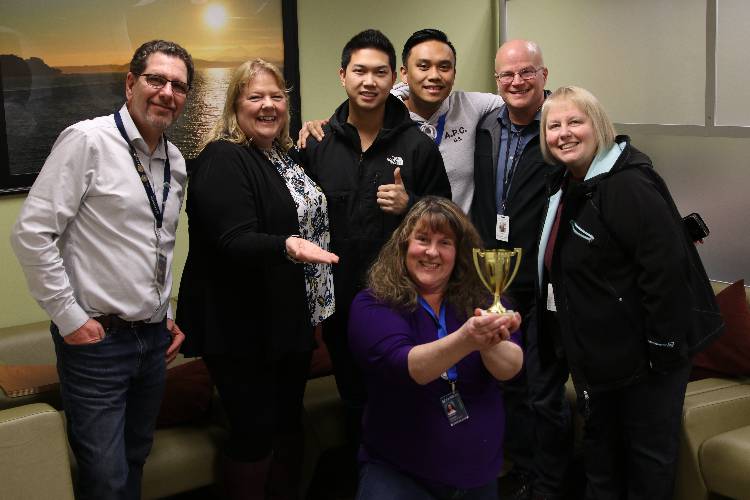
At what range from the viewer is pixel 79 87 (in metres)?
3.44

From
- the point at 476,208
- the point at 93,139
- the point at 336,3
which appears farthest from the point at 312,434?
the point at 336,3

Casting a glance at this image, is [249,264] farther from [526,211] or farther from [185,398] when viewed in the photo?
[526,211]

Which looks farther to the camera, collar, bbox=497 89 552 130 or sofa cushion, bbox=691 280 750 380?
sofa cushion, bbox=691 280 750 380

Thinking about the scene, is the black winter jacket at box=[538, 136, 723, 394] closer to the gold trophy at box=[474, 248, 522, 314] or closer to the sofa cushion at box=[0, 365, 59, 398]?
the gold trophy at box=[474, 248, 522, 314]

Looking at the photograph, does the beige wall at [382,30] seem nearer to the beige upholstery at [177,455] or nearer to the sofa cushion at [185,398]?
the sofa cushion at [185,398]

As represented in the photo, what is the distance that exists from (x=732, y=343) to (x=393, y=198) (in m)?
1.54

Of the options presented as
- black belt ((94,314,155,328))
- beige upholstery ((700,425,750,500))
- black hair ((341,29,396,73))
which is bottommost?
beige upholstery ((700,425,750,500))

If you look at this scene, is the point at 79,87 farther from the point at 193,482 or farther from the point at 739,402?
the point at 739,402

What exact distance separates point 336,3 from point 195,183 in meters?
2.05

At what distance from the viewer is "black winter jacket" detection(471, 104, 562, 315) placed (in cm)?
292

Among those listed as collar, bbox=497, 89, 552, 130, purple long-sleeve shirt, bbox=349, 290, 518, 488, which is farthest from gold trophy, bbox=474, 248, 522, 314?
collar, bbox=497, 89, 552, 130

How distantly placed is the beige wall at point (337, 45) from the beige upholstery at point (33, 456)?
1122 mm

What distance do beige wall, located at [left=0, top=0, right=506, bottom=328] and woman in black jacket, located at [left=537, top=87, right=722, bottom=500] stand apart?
1731 mm

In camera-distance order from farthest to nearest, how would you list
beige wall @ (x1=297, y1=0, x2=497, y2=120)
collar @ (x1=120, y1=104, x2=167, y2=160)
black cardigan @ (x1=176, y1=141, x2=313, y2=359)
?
1. beige wall @ (x1=297, y1=0, x2=497, y2=120)
2. black cardigan @ (x1=176, y1=141, x2=313, y2=359)
3. collar @ (x1=120, y1=104, x2=167, y2=160)
